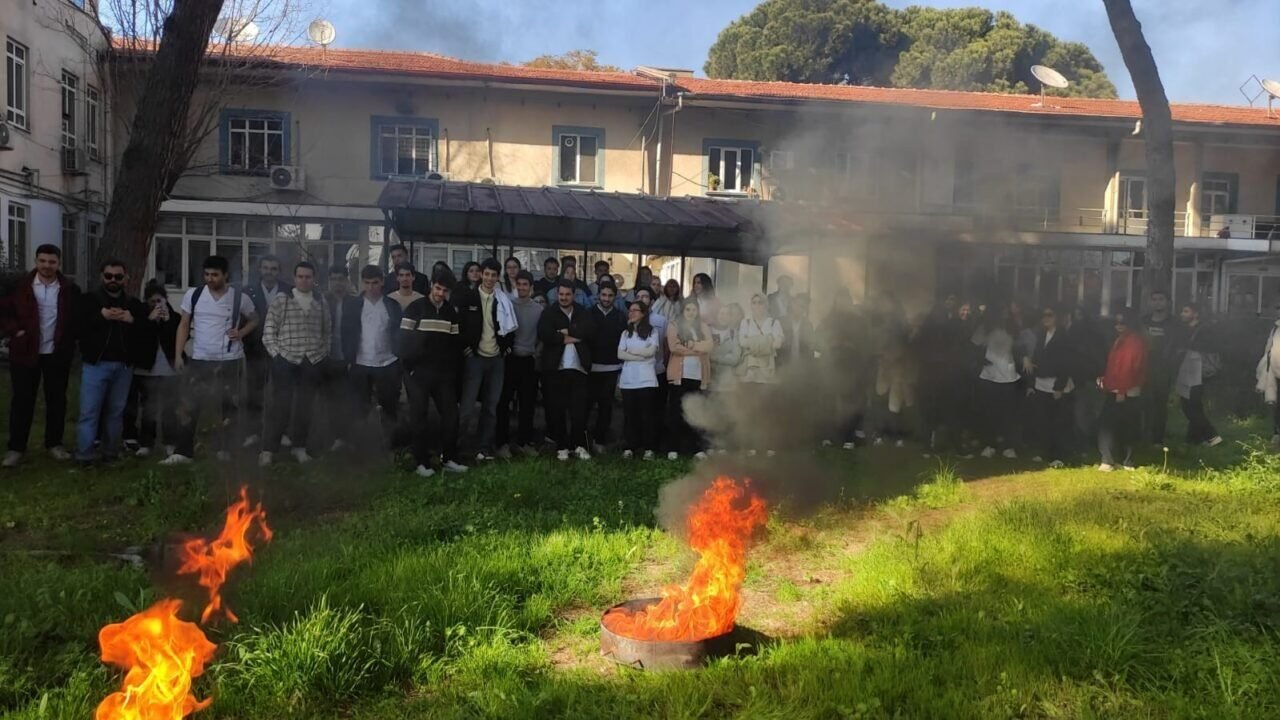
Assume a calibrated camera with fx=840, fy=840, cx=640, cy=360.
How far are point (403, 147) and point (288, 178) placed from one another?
8.51 ft

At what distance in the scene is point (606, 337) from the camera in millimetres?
8695

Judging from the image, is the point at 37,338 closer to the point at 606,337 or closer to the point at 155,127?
the point at 155,127

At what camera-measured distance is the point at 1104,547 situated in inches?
217

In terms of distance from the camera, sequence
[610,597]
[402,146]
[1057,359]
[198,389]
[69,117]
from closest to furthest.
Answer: [610,597] → [198,389] → [1057,359] → [69,117] → [402,146]

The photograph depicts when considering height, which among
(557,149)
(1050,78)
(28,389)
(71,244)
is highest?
(1050,78)

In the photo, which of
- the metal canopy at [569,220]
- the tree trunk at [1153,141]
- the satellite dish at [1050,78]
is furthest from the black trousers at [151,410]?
the satellite dish at [1050,78]

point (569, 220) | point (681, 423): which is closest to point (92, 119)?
point (569, 220)

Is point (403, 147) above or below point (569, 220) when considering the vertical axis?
above

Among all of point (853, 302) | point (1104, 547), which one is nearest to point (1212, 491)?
point (1104, 547)

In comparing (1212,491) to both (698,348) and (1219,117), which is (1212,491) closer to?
(698,348)

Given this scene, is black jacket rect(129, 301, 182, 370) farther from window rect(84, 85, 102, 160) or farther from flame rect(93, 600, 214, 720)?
window rect(84, 85, 102, 160)

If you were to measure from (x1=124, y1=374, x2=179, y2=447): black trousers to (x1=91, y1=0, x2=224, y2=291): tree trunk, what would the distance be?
1.52m

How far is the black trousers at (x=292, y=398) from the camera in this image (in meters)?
7.59

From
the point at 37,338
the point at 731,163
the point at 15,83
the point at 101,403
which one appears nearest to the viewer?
the point at 37,338
